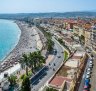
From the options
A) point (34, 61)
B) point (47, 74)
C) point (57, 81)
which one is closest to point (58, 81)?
point (57, 81)

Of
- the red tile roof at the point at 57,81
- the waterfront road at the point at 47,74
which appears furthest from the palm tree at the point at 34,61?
the red tile roof at the point at 57,81

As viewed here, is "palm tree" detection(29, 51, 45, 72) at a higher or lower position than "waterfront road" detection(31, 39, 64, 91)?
higher

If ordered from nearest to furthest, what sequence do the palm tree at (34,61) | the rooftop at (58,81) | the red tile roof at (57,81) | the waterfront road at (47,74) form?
the rooftop at (58,81)
the red tile roof at (57,81)
the waterfront road at (47,74)
the palm tree at (34,61)

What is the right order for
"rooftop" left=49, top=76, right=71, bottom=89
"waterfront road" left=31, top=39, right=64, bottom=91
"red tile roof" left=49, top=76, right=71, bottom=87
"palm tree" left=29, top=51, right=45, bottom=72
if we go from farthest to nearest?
"palm tree" left=29, top=51, right=45, bottom=72 < "waterfront road" left=31, top=39, right=64, bottom=91 < "red tile roof" left=49, top=76, right=71, bottom=87 < "rooftop" left=49, top=76, right=71, bottom=89

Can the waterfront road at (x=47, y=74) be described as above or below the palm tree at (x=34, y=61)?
below

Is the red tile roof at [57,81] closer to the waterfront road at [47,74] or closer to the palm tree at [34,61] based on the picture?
the waterfront road at [47,74]

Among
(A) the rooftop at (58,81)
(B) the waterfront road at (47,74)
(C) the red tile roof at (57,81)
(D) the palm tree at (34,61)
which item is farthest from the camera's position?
(D) the palm tree at (34,61)

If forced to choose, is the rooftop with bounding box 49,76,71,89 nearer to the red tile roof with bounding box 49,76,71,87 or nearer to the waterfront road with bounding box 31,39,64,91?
the red tile roof with bounding box 49,76,71,87

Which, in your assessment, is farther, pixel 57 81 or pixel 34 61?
pixel 34 61

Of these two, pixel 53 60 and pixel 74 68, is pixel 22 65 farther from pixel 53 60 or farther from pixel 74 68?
pixel 74 68

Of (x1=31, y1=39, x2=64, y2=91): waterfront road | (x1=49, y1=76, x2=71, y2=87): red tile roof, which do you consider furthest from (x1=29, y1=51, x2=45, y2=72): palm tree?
(x1=49, y1=76, x2=71, y2=87): red tile roof

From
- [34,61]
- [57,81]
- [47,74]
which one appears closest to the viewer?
[57,81]

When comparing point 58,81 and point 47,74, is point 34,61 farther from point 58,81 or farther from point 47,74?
point 58,81
